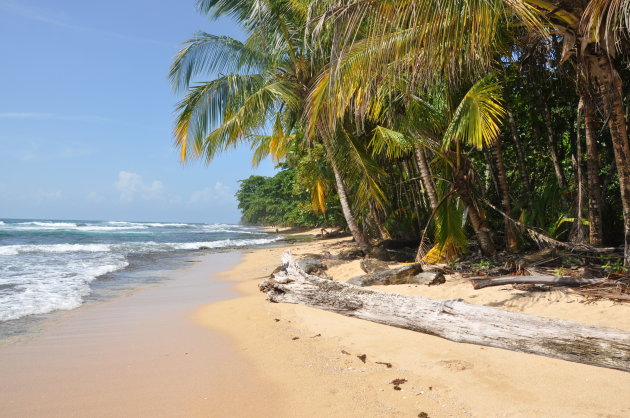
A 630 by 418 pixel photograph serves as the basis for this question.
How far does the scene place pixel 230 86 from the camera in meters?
10.4

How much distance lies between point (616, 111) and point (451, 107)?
258 cm

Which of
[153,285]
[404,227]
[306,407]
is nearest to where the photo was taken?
[306,407]

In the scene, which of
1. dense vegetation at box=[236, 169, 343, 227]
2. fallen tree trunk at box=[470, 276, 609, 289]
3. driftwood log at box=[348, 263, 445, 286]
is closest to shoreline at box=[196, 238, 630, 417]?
fallen tree trunk at box=[470, 276, 609, 289]

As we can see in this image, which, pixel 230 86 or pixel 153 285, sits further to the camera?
pixel 230 86

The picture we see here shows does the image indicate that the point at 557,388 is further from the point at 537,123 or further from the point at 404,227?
the point at 404,227

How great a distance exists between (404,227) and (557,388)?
31.4 feet

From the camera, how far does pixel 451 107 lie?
23.1 feet

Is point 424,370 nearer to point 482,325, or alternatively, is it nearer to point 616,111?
point 482,325

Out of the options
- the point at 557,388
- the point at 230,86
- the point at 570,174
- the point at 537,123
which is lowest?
the point at 557,388

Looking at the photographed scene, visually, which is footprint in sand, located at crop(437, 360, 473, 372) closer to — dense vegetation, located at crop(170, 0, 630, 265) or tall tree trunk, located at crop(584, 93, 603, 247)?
dense vegetation, located at crop(170, 0, 630, 265)

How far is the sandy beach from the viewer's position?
284 cm

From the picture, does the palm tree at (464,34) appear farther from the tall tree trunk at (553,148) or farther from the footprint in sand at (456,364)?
the footprint in sand at (456,364)

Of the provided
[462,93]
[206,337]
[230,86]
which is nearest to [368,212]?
[230,86]

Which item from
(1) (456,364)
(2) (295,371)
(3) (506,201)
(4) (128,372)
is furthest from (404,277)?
(4) (128,372)
